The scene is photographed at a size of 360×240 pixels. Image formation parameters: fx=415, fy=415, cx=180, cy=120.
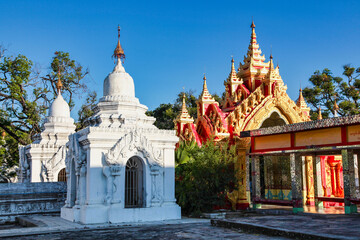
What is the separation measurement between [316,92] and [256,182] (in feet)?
46.4

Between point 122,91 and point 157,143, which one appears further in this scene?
point 122,91

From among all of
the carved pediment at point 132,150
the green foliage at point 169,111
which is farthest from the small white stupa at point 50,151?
the green foliage at point 169,111

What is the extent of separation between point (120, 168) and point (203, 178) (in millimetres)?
3386

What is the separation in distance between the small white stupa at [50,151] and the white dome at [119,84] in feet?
17.2

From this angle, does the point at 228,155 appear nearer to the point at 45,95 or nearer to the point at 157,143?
the point at 157,143

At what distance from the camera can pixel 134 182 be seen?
43.1 feet

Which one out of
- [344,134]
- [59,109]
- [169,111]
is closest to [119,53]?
[59,109]

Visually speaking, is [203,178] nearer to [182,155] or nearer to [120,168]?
[182,155]

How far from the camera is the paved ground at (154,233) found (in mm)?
8992

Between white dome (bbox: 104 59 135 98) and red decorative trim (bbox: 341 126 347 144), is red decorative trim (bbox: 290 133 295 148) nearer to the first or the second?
red decorative trim (bbox: 341 126 347 144)

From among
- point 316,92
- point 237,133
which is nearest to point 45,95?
point 237,133

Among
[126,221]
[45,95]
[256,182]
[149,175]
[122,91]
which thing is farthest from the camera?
[45,95]

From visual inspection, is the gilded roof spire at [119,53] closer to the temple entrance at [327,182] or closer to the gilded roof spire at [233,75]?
the gilded roof spire at [233,75]

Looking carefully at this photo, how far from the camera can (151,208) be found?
1251 cm
